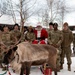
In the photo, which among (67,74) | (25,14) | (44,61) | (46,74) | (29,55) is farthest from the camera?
(25,14)

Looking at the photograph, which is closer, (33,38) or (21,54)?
(21,54)

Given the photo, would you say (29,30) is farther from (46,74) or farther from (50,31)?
(46,74)

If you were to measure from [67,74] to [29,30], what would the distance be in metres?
1.86

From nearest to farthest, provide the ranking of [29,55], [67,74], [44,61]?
[29,55]
[44,61]
[67,74]

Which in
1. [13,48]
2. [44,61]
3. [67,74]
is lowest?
[67,74]

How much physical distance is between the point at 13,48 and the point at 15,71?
1.63 metres

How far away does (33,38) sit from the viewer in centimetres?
748

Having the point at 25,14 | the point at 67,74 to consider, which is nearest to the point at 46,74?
the point at 67,74

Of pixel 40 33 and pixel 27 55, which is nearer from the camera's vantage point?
pixel 27 55

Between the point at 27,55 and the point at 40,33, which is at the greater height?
the point at 40,33

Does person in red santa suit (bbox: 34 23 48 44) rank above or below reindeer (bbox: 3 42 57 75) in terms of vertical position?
above

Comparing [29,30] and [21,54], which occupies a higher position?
[29,30]

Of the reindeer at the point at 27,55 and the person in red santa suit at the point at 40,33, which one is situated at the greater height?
the person in red santa suit at the point at 40,33

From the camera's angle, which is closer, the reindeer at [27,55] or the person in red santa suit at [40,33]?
the reindeer at [27,55]
